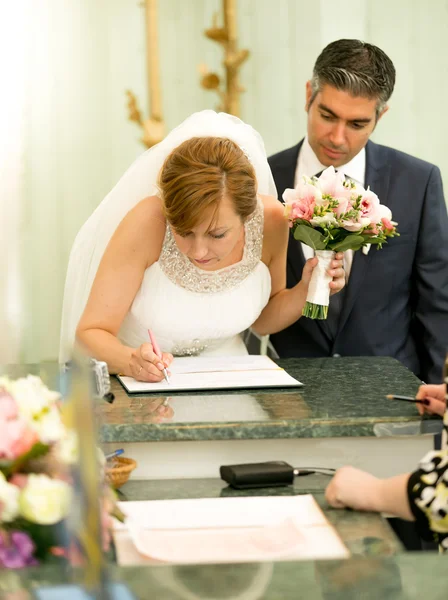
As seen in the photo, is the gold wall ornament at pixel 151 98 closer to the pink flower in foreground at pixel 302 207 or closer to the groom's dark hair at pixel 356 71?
the groom's dark hair at pixel 356 71

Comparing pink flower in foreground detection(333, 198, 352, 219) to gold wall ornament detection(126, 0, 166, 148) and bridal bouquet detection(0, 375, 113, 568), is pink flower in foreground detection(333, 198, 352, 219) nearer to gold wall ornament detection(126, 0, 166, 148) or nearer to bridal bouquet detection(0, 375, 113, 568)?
bridal bouquet detection(0, 375, 113, 568)

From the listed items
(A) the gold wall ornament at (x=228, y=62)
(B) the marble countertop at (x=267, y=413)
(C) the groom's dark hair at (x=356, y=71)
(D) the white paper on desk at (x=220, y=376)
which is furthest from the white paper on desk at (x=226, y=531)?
(A) the gold wall ornament at (x=228, y=62)

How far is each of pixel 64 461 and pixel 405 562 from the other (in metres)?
0.48

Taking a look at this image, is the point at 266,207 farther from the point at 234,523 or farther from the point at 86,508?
the point at 86,508

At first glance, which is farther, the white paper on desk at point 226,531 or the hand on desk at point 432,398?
the hand on desk at point 432,398

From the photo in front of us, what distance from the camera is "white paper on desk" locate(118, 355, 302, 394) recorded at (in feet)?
8.80

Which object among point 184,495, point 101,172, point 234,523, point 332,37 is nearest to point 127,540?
point 234,523

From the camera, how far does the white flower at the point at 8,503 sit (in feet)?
4.33

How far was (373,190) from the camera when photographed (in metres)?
3.95

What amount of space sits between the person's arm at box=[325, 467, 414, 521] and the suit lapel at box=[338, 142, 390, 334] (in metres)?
1.98

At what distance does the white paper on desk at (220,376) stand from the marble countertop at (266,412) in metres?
0.03

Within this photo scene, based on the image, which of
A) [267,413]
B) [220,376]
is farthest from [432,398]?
[220,376]

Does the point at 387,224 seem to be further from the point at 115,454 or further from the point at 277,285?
the point at 115,454

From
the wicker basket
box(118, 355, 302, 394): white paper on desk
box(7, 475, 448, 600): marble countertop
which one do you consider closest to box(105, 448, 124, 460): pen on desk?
the wicker basket
